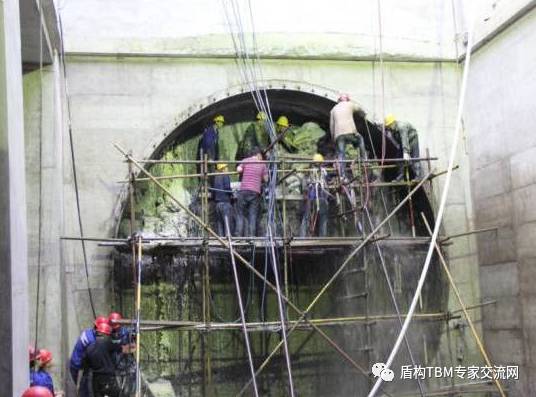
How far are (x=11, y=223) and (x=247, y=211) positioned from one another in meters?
5.93

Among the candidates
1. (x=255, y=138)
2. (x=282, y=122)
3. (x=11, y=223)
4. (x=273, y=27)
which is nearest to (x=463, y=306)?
(x=282, y=122)

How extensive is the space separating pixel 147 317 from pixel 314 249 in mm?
2822

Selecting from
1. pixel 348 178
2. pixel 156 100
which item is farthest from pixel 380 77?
pixel 156 100

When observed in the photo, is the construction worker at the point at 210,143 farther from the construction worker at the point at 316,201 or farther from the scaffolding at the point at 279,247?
the construction worker at the point at 316,201

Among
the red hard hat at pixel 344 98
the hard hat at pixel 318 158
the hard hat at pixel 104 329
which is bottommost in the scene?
the hard hat at pixel 104 329

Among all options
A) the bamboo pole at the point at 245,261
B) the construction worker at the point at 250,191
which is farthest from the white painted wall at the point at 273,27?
the construction worker at the point at 250,191

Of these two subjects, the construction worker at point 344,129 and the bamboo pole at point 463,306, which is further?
the construction worker at point 344,129

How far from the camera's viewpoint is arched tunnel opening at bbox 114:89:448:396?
11.2 metres

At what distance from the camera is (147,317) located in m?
11.4

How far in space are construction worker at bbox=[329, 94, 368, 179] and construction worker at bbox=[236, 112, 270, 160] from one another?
3.73ft

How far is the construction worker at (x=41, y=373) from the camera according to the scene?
7.96m

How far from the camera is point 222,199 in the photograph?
11.3 m

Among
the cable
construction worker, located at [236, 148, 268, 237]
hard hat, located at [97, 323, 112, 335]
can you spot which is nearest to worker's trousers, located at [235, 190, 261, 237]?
construction worker, located at [236, 148, 268, 237]

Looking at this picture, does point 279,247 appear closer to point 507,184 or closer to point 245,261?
point 245,261
